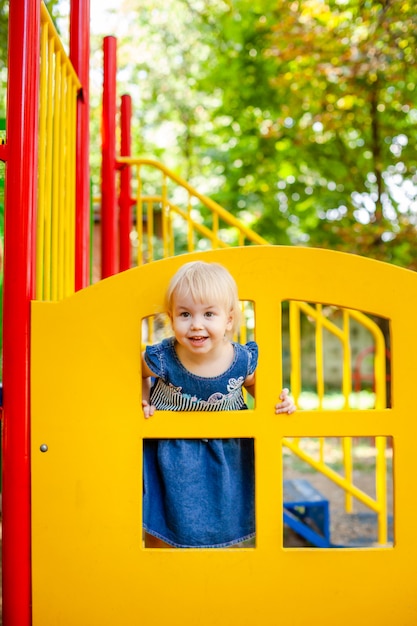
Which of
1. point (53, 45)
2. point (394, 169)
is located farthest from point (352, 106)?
point (53, 45)

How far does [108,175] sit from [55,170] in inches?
54.5

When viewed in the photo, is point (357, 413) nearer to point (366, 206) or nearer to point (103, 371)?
point (103, 371)

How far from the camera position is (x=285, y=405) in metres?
1.84

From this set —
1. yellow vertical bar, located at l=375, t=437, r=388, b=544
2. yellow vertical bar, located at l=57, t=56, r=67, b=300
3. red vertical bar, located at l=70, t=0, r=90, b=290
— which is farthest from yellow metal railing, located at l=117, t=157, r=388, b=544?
yellow vertical bar, located at l=57, t=56, r=67, b=300

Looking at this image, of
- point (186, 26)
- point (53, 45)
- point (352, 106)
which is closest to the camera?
point (53, 45)

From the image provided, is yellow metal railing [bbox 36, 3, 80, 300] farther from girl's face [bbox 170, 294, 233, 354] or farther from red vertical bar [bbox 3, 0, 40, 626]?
girl's face [bbox 170, 294, 233, 354]

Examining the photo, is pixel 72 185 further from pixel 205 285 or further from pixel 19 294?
pixel 205 285

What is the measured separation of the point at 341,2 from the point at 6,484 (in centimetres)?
619

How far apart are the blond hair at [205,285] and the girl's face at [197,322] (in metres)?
0.02

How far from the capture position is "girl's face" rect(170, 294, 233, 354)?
182 cm

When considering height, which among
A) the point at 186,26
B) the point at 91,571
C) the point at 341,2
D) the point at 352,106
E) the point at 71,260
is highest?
the point at 186,26

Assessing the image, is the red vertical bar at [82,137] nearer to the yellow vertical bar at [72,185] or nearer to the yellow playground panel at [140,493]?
the yellow vertical bar at [72,185]

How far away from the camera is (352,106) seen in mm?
6996

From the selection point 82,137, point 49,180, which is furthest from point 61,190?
point 82,137
